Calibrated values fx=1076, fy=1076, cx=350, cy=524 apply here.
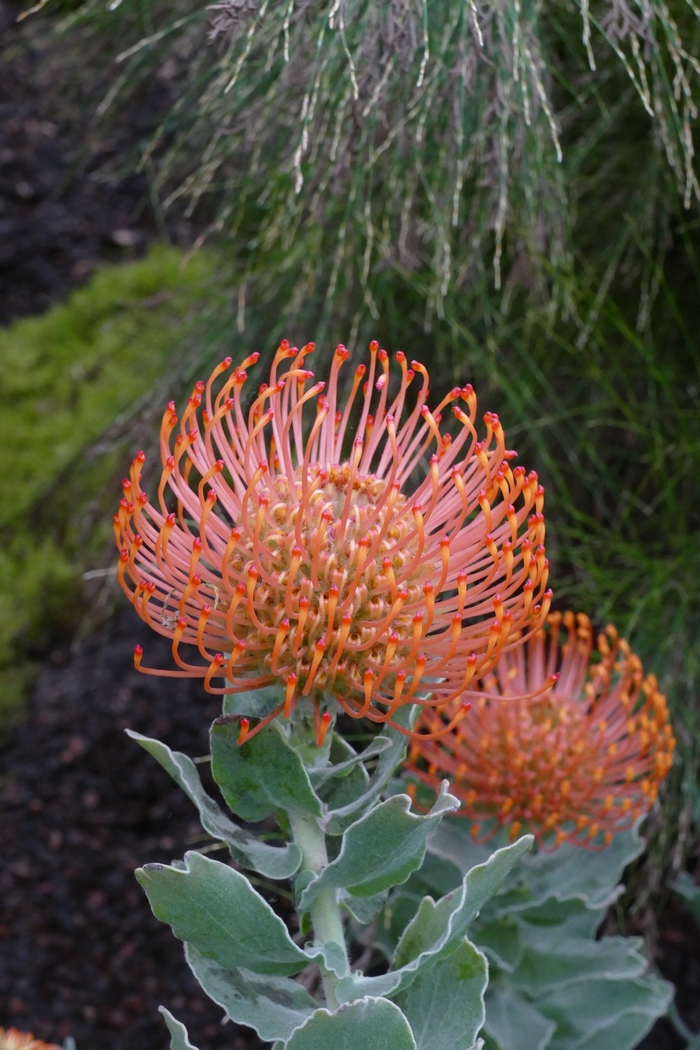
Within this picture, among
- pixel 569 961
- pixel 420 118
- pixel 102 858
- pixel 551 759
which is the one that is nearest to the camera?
pixel 551 759

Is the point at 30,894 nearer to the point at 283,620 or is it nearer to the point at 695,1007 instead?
the point at 695,1007

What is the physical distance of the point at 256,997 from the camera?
1.03 m

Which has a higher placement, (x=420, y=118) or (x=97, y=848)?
(x=420, y=118)

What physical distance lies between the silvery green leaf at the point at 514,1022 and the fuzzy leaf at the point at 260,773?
24.8 inches

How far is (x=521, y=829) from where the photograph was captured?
148 cm

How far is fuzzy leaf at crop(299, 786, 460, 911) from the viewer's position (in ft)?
2.97

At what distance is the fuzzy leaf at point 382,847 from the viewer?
→ 906mm

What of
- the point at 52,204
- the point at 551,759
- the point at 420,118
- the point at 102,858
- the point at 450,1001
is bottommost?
the point at 102,858

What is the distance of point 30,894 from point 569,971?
162 cm

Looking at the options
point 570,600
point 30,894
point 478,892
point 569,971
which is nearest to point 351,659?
point 478,892

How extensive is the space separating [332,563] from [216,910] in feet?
1.02

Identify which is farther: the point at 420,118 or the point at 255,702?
the point at 420,118

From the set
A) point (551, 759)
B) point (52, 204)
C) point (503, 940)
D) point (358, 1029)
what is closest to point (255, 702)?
point (358, 1029)

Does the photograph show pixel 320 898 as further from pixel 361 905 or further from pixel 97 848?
pixel 97 848
